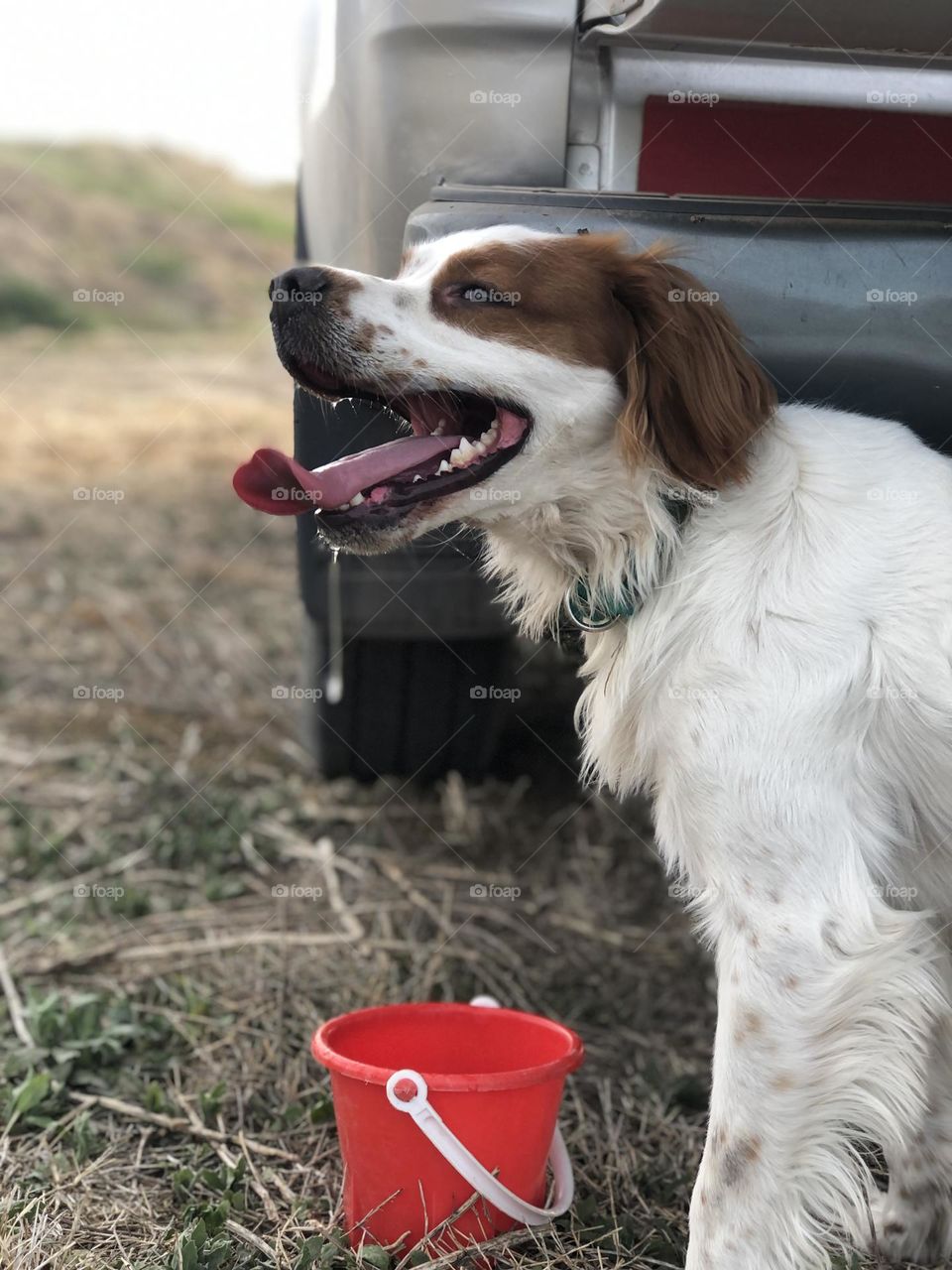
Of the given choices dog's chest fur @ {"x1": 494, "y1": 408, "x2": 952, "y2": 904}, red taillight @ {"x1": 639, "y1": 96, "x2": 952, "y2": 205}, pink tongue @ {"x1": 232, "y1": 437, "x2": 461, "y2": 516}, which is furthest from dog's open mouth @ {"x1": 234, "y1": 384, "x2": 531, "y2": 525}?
red taillight @ {"x1": 639, "y1": 96, "x2": 952, "y2": 205}

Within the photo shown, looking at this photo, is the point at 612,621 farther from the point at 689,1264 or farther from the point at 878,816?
the point at 689,1264

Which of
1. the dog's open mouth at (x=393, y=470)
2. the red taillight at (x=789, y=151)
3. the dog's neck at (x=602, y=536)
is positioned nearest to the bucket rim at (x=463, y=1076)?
the dog's neck at (x=602, y=536)

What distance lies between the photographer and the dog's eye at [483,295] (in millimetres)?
2109

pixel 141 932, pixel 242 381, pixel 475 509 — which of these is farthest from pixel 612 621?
pixel 242 381

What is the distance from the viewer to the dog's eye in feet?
6.92

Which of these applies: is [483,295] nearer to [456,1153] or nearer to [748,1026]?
[748,1026]

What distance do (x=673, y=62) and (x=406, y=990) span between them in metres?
1.92

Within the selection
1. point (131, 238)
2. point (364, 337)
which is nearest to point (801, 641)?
point (364, 337)

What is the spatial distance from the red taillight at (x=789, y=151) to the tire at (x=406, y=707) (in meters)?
1.28

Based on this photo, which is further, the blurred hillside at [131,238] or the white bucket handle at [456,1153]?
the blurred hillside at [131,238]

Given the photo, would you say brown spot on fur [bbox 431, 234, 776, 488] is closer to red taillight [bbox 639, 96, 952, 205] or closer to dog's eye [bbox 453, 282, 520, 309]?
dog's eye [bbox 453, 282, 520, 309]

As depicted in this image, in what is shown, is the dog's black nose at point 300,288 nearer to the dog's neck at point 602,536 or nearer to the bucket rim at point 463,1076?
the dog's neck at point 602,536

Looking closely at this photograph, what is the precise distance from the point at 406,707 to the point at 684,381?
1639mm

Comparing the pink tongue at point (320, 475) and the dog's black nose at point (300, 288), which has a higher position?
the dog's black nose at point (300, 288)
